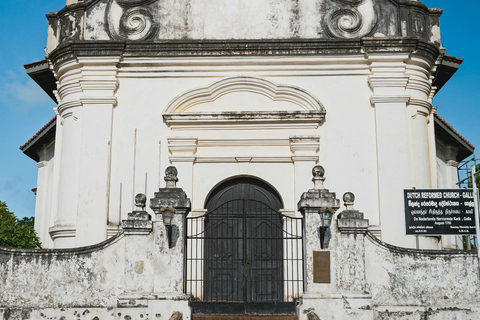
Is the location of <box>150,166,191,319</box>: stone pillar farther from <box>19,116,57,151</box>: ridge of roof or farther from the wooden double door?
<box>19,116,57,151</box>: ridge of roof

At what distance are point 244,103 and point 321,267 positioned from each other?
17.7 feet

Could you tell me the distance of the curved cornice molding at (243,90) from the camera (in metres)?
15.7

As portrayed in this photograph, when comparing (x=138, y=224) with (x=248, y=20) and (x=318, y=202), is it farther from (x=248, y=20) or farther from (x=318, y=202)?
(x=248, y=20)

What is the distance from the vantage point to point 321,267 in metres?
11.7

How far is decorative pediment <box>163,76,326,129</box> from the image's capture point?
50.7 feet

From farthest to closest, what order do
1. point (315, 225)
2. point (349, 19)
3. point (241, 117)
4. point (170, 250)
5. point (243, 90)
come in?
point (349, 19)
point (243, 90)
point (241, 117)
point (315, 225)
point (170, 250)

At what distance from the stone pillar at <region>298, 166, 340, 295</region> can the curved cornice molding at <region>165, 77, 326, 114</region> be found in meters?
4.14

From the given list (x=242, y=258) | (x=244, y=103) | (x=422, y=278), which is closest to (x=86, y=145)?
(x=244, y=103)

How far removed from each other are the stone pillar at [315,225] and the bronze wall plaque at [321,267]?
0.06 feet

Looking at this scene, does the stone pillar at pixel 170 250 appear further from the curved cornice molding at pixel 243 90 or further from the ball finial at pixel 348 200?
the curved cornice molding at pixel 243 90

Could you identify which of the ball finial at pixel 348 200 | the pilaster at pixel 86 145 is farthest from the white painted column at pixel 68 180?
the ball finial at pixel 348 200

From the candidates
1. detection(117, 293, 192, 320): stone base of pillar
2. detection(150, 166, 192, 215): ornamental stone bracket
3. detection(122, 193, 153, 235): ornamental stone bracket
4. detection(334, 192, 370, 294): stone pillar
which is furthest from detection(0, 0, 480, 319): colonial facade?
detection(117, 293, 192, 320): stone base of pillar

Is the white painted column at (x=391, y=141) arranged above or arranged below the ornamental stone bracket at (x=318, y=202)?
above

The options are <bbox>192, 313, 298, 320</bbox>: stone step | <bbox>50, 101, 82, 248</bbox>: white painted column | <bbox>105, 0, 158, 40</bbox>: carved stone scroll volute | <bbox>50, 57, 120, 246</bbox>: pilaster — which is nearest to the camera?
<bbox>192, 313, 298, 320</bbox>: stone step
